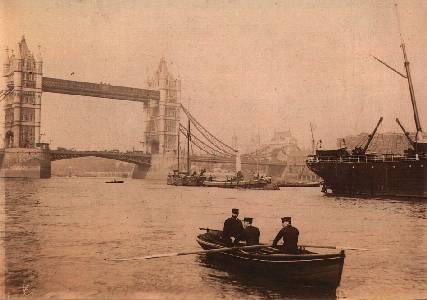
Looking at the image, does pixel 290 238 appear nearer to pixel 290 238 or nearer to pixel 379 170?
pixel 290 238

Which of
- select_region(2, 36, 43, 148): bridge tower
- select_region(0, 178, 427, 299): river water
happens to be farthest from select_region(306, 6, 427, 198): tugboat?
select_region(2, 36, 43, 148): bridge tower

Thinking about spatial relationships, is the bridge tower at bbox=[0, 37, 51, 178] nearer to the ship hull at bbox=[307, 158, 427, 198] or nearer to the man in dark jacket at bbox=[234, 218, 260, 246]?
the ship hull at bbox=[307, 158, 427, 198]

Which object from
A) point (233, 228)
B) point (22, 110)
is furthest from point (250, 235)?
point (22, 110)

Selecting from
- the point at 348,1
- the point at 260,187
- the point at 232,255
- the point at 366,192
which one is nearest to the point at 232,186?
the point at 260,187

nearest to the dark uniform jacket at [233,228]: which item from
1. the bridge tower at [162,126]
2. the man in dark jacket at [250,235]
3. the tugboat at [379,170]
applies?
the man in dark jacket at [250,235]

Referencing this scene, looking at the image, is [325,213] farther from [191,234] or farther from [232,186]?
[232,186]

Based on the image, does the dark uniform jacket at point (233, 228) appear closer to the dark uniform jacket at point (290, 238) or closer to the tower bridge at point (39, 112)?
the dark uniform jacket at point (290, 238)
